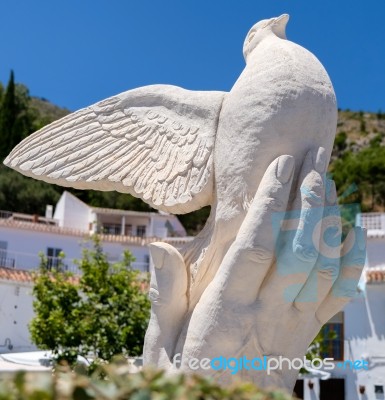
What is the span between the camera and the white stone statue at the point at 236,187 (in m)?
5.27

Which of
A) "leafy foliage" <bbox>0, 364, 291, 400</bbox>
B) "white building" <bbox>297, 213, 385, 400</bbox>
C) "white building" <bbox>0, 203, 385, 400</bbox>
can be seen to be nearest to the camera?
"leafy foliage" <bbox>0, 364, 291, 400</bbox>

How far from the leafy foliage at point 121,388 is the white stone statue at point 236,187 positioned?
2941 millimetres

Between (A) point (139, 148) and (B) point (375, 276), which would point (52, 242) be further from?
(A) point (139, 148)

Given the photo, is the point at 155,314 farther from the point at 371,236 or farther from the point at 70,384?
the point at 371,236

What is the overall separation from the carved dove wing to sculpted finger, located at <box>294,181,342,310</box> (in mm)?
1097

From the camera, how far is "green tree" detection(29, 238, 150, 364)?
13625 mm

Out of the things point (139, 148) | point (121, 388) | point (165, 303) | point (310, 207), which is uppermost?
point (139, 148)

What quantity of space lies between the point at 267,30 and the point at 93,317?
9141 millimetres

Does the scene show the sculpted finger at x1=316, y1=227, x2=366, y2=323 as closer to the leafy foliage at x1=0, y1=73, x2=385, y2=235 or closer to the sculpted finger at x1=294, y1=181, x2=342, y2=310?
the sculpted finger at x1=294, y1=181, x2=342, y2=310

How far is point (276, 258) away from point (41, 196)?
108 feet

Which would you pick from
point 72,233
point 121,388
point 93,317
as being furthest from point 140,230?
point 121,388

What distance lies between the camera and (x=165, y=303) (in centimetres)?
567

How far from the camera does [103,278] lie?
14.7 m

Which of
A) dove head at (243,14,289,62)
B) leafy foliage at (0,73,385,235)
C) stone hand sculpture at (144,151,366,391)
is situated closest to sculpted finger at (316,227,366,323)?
stone hand sculpture at (144,151,366,391)
